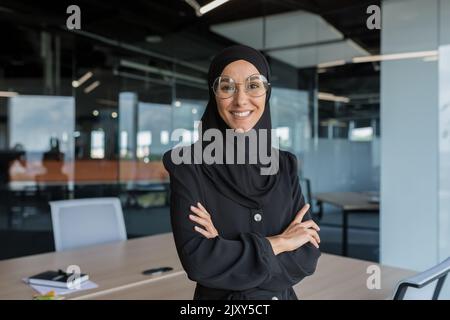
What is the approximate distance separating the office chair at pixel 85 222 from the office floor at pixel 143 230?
103 inches

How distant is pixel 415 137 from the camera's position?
3643mm

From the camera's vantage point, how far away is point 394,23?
3789 mm

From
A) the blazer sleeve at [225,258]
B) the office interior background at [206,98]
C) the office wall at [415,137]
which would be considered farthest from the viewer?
the office interior background at [206,98]

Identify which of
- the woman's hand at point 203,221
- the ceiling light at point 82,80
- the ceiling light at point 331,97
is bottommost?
the woman's hand at point 203,221

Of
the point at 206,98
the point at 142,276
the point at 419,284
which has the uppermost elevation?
the point at 206,98

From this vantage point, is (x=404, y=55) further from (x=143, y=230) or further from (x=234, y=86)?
(x=143, y=230)

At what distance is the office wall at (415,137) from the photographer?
138 inches

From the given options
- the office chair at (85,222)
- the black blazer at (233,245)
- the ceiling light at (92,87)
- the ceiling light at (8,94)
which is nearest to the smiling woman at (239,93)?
the black blazer at (233,245)

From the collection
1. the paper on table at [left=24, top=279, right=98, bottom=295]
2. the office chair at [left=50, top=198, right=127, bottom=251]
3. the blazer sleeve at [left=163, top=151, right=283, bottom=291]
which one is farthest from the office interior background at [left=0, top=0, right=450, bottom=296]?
the blazer sleeve at [left=163, top=151, right=283, bottom=291]

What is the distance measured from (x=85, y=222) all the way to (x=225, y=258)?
2.11 metres

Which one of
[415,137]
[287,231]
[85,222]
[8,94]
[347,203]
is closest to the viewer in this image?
[287,231]

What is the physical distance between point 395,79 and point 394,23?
0.53 m

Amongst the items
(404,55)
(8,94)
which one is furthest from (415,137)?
(8,94)

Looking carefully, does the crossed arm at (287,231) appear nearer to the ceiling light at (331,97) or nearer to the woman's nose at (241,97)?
the woman's nose at (241,97)
